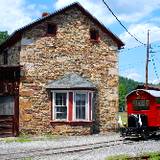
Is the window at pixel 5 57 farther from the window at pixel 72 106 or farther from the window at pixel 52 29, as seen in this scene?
the window at pixel 72 106

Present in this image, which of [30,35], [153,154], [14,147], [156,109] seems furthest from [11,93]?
[153,154]

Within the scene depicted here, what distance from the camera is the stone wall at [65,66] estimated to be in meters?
25.7

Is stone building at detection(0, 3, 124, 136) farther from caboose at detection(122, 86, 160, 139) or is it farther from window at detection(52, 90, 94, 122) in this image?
caboose at detection(122, 86, 160, 139)

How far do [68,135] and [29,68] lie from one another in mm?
4845

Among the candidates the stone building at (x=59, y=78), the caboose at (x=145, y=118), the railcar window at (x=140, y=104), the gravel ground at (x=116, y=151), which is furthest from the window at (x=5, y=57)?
the gravel ground at (x=116, y=151)

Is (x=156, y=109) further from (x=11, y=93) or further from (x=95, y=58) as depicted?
(x=11, y=93)

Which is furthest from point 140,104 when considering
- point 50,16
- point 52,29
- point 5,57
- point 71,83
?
point 5,57

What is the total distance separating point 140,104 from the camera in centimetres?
2303

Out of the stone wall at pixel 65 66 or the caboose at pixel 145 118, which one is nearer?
the caboose at pixel 145 118

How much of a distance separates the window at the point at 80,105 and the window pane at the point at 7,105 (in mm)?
4058

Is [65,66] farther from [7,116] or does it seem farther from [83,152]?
[83,152]

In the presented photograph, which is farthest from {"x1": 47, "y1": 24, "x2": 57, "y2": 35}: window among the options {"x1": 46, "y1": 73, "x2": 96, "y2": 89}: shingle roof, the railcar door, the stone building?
the railcar door

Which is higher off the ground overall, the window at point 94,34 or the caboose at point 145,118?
the window at point 94,34

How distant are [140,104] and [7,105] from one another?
799cm
